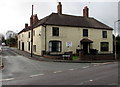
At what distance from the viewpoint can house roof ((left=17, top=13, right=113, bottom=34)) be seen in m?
32.9

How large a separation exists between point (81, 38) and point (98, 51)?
493 cm

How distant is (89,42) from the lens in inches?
1371

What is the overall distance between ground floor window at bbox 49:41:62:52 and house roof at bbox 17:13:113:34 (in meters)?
3.40

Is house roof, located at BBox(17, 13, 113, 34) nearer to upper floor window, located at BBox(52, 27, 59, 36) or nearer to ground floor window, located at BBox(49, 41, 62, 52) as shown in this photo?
upper floor window, located at BBox(52, 27, 59, 36)

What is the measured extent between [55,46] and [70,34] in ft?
13.3

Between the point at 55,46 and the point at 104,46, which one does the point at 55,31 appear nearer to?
the point at 55,46

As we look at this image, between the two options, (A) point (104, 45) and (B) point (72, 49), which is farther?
(A) point (104, 45)

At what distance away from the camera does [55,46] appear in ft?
106

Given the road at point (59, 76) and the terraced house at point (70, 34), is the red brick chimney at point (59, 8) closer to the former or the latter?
the terraced house at point (70, 34)

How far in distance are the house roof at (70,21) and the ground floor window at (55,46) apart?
134 inches

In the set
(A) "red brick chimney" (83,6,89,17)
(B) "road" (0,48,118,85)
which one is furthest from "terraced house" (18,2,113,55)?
(B) "road" (0,48,118,85)

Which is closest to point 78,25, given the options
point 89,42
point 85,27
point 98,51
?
point 85,27

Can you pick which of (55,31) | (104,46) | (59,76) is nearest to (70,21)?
(55,31)

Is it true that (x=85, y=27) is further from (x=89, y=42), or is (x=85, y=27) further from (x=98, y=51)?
(x=98, y=51)
